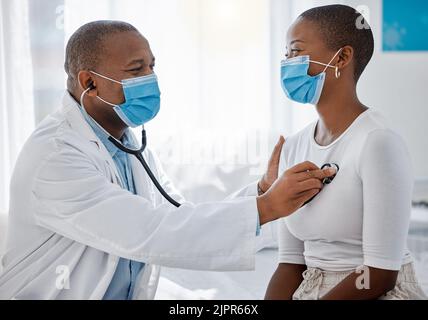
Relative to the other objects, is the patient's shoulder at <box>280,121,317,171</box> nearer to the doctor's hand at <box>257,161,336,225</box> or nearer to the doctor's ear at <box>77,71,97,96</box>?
the doctor's hand at <box>257,161,336,225</box>

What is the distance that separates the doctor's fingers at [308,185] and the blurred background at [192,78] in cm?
106

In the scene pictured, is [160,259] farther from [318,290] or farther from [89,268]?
[318,290]

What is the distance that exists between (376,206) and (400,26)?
2.73 feet

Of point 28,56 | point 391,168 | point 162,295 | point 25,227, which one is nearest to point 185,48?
point 28,56

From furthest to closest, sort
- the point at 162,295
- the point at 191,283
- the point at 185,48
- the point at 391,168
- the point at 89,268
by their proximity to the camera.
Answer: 1. the point at 185,48
2. the point at 191,283
3. the point at 162,295
4. the point at 89,268
5. the point at 391,168

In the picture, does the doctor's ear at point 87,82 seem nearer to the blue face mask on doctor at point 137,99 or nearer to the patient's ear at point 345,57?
the blue face mask on doctor at point 137,99

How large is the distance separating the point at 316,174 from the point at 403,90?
867mm

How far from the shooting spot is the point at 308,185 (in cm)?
107

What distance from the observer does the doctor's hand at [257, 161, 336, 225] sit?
105 cm

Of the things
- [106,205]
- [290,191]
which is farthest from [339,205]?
[106,205]

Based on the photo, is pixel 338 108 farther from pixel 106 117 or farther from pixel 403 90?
pixel 403 90

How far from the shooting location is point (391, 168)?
3.47 feet

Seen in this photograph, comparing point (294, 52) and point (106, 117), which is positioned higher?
point (294, 52)
